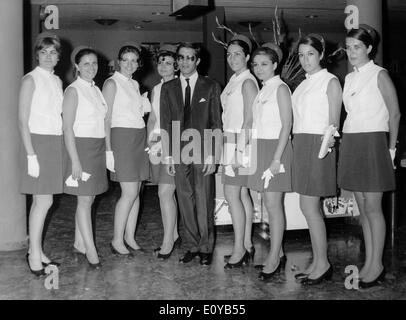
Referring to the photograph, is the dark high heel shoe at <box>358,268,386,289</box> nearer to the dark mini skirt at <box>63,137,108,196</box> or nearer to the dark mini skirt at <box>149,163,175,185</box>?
the dark mini skirt at <box>149,163,175,185</box>

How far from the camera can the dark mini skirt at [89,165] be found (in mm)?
3309

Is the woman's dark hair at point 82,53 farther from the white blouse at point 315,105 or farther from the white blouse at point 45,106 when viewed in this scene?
the white blouse at point 315,105

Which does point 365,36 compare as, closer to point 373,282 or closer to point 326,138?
point 326,138

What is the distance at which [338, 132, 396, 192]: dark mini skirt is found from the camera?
294 centimetres

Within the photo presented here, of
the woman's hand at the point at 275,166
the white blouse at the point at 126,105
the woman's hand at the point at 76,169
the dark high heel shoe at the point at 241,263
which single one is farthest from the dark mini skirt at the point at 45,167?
the woman's hand at the point at 275,166

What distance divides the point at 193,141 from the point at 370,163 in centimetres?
126

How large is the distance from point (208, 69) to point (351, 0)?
277cm

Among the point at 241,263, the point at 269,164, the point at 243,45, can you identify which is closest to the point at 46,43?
the point at 243,45

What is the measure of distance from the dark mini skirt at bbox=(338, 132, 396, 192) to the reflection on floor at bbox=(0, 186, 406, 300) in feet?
2.24

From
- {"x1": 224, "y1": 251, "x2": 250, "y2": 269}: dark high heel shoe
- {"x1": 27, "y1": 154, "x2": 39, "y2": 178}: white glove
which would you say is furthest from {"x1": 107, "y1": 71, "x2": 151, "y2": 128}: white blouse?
{"x1": 224, "y1": 251, "x2": 250, "y2": 269}: dark high heel shoe

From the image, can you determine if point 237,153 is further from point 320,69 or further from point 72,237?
point 72,237

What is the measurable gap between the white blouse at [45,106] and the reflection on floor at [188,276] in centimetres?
107

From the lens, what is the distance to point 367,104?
294 cm
